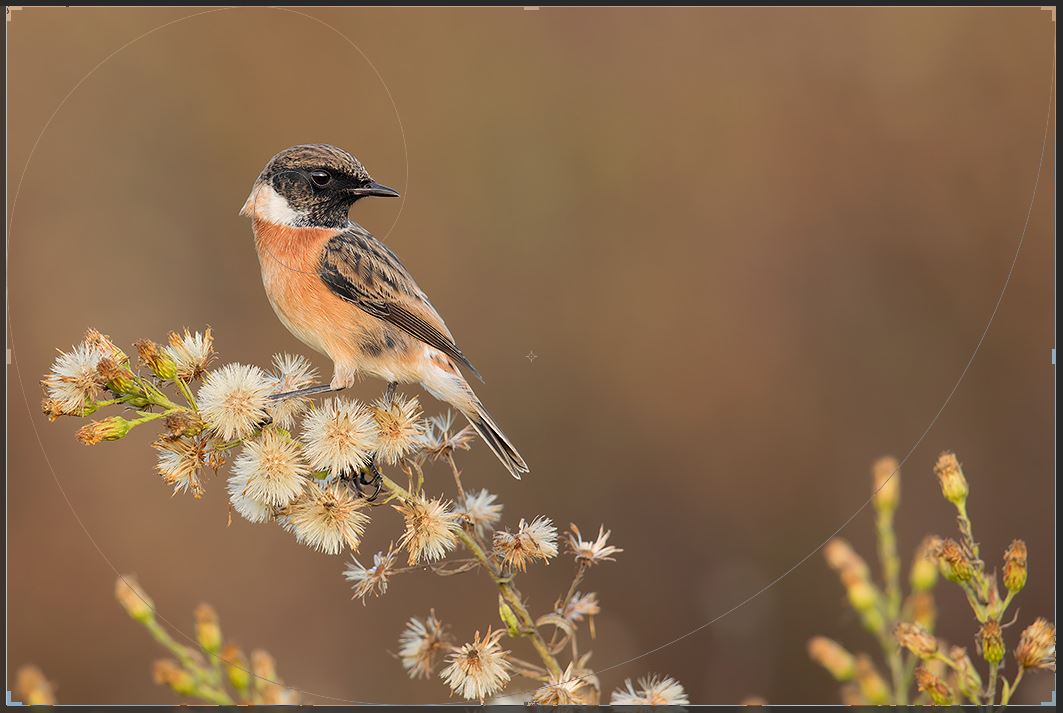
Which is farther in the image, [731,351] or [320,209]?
[731,351]

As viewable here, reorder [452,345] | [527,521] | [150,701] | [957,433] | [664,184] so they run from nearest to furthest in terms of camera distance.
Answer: [527,521]
[452,345]
[664,184]
[957,433]
[150,701]

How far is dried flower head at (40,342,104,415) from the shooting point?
6.59ft

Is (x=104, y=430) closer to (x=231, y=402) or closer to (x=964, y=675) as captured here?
(x=231, y=402)

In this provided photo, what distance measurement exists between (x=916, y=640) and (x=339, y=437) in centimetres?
129

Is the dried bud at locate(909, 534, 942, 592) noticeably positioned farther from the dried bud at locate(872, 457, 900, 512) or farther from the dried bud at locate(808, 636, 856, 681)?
the dried bud at locate(808, 636, 856, 681)

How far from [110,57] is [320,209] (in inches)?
27.1

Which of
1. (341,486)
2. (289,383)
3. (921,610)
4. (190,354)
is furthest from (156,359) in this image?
(921,610)

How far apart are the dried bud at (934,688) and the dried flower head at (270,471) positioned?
1347mm

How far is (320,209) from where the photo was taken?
244 centimetres

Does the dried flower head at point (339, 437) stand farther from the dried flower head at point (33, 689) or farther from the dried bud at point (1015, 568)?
the dried bud at point (1015, 568)

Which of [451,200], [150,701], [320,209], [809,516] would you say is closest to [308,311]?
[320,209]

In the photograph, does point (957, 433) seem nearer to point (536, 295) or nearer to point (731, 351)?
point (731, 351)

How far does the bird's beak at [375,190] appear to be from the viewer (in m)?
2.30

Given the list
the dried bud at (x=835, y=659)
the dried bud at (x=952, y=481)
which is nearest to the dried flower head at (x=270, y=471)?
the dried bud at (x=835, y=659)
